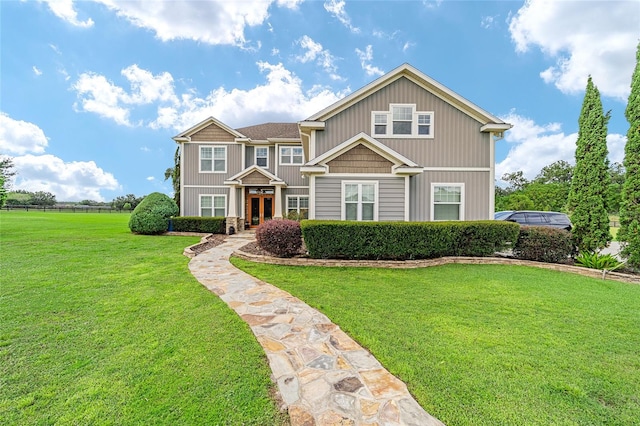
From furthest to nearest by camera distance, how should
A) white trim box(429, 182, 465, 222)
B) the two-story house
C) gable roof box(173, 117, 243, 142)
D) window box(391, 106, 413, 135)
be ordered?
gable roof box(173, 117, 243, 142)
window box(391, 106, 413, 135)
white trim box(429, 182, 465, 222)
the two-story house

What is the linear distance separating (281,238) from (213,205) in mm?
11020

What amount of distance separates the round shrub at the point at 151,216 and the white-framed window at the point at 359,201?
11.8 m

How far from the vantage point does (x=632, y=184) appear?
841 cm

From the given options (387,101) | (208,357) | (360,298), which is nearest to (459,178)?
(387,101)

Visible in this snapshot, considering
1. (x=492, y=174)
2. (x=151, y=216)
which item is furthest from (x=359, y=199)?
(x=151, y=216)

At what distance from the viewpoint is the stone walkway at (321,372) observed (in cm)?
235

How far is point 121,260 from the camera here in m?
8.67

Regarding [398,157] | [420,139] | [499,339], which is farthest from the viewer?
[420,139]

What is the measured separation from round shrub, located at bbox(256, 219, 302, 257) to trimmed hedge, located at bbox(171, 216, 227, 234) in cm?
870

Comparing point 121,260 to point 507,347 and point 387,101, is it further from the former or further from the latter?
point 387,101

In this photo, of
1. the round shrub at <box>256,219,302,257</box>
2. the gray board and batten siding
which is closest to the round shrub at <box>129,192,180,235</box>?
the round shrub at <box>256,219,302,257</box>

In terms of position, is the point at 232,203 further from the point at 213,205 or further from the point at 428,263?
the point at 428,263

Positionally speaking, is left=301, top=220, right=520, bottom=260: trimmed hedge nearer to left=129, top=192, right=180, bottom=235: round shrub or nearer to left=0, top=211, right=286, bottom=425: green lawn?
left=0, top=211, right=286, bottom=425: green lawn

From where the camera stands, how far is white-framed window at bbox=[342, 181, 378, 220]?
33.2 feet
